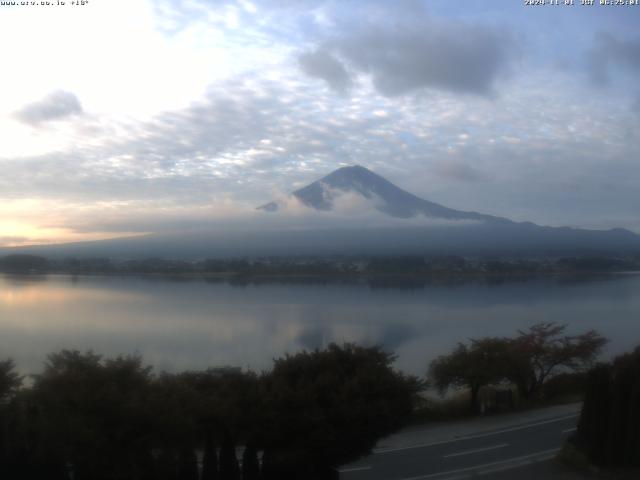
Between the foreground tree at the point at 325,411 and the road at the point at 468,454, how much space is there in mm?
1471

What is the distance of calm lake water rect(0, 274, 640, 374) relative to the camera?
14.5 metres

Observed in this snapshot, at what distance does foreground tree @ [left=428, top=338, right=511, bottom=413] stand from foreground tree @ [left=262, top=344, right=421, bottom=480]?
6080 mm

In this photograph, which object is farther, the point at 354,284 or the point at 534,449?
the point at 354,284

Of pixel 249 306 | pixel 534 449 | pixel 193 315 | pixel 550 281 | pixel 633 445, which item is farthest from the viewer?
pixel 550 281

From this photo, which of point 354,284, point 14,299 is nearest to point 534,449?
point 14,299

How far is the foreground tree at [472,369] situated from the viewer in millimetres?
12859

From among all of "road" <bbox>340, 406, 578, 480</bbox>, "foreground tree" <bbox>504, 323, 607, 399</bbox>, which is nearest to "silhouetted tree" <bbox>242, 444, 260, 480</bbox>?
"road" <bbox>340, 406, 578, 480</bbox>

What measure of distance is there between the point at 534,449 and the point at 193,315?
13394mm

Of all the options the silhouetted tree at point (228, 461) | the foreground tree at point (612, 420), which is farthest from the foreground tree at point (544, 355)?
the silhouetted tree at point (228, 461)

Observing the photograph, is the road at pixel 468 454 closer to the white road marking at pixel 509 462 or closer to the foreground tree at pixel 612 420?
the white road marking at pixel 509 462

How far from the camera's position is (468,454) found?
906cm

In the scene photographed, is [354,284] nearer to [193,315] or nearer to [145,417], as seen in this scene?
[193,315]

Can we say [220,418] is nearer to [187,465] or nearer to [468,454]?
[187,465]

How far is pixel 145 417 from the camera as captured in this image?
582cm
